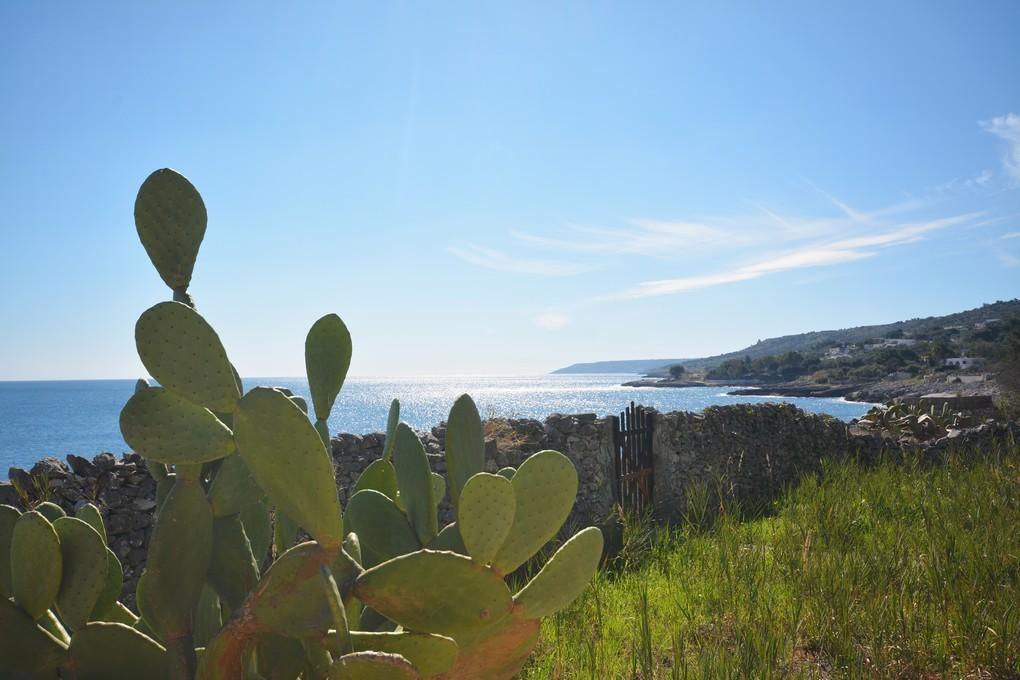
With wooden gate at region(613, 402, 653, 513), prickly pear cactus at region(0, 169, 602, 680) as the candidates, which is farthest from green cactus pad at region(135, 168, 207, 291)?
wooden gate at region(613, 402, 653, 513)

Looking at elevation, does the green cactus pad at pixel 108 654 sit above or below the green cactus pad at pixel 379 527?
below

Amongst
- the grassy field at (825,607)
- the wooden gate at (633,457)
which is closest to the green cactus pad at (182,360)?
the grassy field at (825,607)

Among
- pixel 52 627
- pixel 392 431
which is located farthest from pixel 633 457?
pixel 52 627

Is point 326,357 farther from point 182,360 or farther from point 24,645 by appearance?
point 24,645

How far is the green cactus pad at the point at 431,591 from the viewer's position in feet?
3.77

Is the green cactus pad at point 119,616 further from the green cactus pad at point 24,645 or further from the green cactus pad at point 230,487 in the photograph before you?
the green cactus pad at point 230,487

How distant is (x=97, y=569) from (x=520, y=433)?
5783mm

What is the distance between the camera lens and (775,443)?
1056 centimetres

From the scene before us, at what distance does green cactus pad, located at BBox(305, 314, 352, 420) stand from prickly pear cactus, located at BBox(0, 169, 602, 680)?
26 cm

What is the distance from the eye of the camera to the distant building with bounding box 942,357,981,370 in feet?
128

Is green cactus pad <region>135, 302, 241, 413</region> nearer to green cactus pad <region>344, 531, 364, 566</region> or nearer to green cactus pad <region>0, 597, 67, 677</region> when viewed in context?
green cactus pad <region>344, 531, 364, 566</region>

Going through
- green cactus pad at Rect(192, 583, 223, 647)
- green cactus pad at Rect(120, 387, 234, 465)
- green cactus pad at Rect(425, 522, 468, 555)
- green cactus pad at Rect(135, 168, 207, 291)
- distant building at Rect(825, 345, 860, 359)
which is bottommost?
green cactus pad at Rect(192, 583, 223, 647)

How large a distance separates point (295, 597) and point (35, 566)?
52cm

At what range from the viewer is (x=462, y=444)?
168 centimetres
